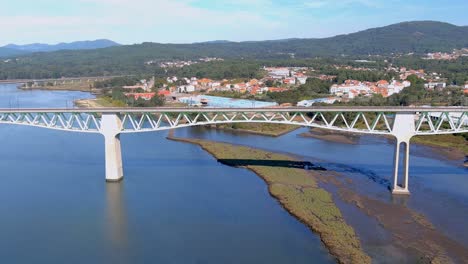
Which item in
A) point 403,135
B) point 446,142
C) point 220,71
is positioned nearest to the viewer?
point 403,135

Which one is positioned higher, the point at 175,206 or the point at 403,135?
the point at 403,135

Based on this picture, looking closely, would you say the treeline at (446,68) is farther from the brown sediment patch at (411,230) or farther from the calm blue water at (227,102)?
the brown sediment patch at (411,230)

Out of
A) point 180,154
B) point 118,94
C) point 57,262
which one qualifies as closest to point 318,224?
point 57,262

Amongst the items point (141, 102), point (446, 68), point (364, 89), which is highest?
point (446, 68)

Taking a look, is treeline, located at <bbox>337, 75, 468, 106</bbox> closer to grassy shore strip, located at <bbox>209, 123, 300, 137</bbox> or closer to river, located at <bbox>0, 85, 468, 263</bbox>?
grassy shore strip, located at <bbox>209, 123, 300, 137</bbox>

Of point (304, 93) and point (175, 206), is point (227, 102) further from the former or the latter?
point (175, 206)

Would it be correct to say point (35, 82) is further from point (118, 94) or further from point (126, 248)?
point (126, 248)

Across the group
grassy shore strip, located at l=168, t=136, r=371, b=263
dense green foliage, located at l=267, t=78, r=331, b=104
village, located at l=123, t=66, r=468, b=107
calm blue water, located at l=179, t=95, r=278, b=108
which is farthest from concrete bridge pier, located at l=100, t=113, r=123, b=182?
dense green foliage, located at l=267, t=78, r=331, b=104

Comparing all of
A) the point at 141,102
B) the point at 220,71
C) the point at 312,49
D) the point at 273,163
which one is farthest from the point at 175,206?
the point at 312,49
